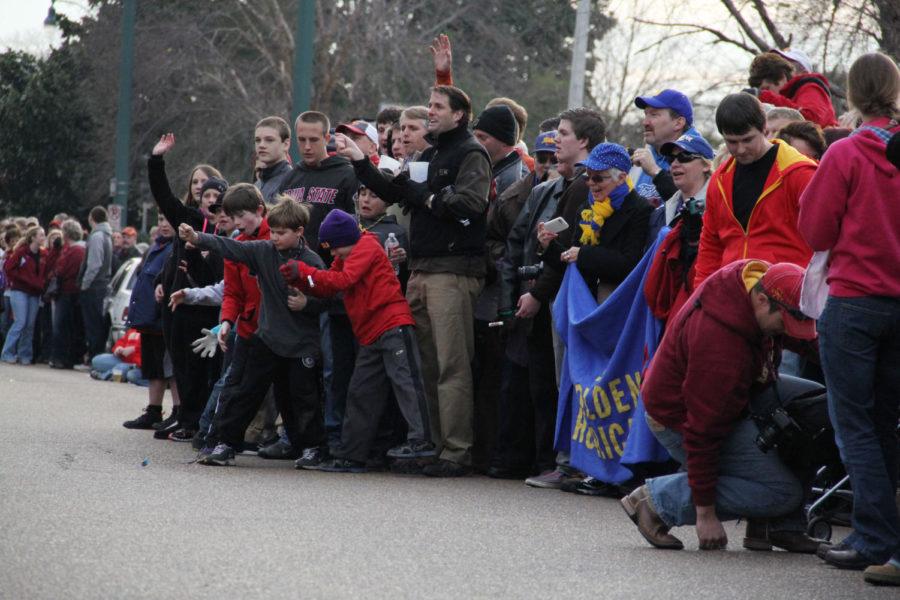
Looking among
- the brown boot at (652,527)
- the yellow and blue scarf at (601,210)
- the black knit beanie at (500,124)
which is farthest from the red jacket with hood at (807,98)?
the brown boot at (652,527)

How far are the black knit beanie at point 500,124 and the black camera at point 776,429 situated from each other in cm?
454

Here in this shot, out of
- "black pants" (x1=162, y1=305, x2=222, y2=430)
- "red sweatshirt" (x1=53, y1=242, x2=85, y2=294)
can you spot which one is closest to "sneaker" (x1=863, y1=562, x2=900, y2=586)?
"black pants" (x1=162, y1=305, x2=222, y2=430)

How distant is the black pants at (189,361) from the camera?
12148mm

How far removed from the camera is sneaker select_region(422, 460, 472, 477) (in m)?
10.2

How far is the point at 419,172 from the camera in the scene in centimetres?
1057

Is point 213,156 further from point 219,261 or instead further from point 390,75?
point 219,261

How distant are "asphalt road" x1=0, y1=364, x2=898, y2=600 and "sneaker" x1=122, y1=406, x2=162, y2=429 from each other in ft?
8.80

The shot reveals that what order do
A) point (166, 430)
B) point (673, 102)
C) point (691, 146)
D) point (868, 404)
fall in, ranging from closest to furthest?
1. point (868, 404)
2. point (691, 146)
3. point (673, 102)
4. point (166, 430)

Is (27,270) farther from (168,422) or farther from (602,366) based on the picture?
(602,366)

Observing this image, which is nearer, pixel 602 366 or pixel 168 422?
pixel 602 366

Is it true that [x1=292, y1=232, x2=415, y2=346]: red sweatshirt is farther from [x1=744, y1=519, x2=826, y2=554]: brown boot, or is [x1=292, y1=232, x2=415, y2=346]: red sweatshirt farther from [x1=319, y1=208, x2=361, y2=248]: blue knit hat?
[x1=744, y1=519, x2=826, y2=554]: brown boot

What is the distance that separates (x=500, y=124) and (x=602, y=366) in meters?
2.33

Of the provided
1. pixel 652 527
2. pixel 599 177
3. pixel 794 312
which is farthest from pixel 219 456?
pixel 794 312

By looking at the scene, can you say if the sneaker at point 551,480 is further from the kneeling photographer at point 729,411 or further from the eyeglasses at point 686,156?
the kneeling photographer at point 729,411
